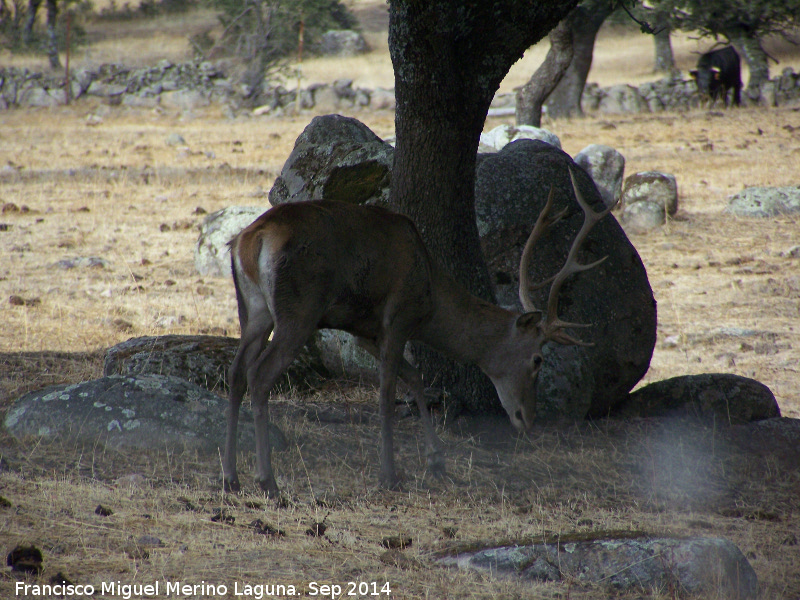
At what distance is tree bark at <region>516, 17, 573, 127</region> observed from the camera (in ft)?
53.7

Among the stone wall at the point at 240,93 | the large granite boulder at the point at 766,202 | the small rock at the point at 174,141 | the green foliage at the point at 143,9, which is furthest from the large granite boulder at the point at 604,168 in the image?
the green foliage at the point at 143,9

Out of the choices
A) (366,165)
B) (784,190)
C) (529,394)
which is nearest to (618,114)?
(784,190)

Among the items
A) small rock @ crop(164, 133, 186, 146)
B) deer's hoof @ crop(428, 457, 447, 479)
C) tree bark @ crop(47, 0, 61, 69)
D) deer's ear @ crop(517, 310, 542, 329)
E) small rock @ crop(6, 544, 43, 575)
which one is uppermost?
tree bark @ crop(47, 0, 61, 69)

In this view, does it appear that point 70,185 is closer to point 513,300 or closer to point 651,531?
point 513,300

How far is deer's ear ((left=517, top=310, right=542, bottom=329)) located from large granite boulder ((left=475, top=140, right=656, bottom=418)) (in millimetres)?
1131

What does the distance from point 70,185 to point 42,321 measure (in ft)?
25.0

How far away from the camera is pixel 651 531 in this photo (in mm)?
4297

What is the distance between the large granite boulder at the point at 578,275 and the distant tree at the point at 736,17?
21277 millimetres

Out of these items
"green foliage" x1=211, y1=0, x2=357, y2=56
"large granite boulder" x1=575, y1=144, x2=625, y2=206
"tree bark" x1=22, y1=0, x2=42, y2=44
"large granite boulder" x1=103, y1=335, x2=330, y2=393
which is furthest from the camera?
"tree bark" x1=22, y1=0, x2=42, y2=44

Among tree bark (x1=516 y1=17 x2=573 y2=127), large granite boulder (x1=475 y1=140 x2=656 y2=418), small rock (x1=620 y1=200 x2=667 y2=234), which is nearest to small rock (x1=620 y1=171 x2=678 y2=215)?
small rock (x1=620 y1=200 x2=667 y2=234)

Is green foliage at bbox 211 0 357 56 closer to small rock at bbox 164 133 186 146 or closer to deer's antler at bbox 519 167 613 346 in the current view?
small rock at bbox 164 133 186 146

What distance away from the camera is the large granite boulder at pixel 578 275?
670 cm

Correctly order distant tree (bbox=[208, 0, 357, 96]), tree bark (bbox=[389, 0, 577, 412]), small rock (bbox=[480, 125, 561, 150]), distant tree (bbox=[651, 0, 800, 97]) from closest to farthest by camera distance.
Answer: tree bark (bbox=[389, 0, 577, 412]) < small rock (bbox=[480, 125, 561, 150]) < distant tree (bbox=[651, 0, 800, 97]) < distant tree (bbox=[208, 0, 357, 96])

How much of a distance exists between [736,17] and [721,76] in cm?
182
